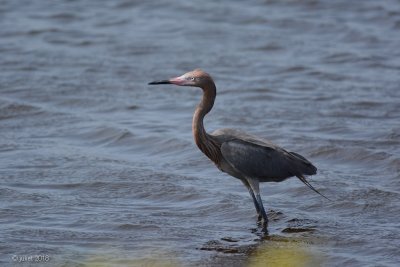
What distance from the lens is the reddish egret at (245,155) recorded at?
9.61 meters

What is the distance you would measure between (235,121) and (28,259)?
18.8ft

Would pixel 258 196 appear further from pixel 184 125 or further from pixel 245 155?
pixel 184 125

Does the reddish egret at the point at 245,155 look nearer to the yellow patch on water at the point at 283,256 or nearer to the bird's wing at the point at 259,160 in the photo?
the bird's wing at the point at 259,160

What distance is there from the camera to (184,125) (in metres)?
13.2

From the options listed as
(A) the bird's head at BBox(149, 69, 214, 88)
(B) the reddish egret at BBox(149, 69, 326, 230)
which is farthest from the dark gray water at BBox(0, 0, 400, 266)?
(A) the bird's head at BBox(149, 69, 214, 88)

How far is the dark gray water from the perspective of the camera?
903cm

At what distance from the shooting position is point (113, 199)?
402 inches

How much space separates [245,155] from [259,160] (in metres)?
0.16

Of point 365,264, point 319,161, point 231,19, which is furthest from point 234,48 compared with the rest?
point 365,264

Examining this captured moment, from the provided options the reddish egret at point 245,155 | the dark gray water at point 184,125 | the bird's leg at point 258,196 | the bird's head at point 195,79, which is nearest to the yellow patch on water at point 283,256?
the dark gray water at point 184,125

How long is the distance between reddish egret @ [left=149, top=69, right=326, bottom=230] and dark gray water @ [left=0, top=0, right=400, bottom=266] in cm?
43

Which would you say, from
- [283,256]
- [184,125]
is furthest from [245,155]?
[184,125]

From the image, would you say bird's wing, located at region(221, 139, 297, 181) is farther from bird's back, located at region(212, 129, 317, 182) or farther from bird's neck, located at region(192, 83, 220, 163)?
bird's neck, located at region(192, 83, 220, 163)

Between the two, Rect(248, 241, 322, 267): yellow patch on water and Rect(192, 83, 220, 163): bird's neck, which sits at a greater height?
Rect(192, 83, 220, 163): bird's neck
